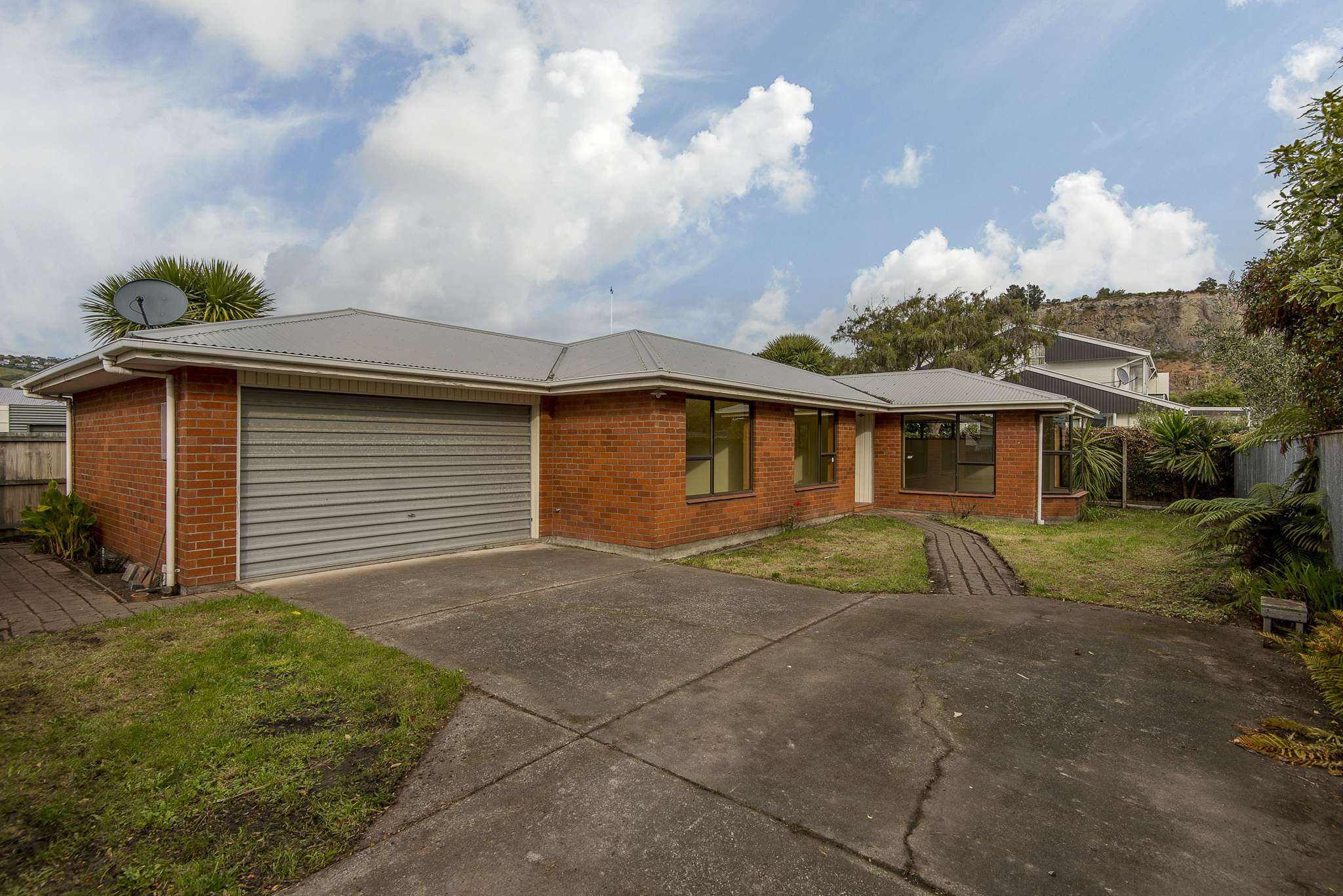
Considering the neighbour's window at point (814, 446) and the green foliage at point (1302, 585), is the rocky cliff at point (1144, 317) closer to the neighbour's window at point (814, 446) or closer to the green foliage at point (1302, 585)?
the neighbour's window at point (814, 446)

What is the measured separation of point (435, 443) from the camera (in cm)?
816

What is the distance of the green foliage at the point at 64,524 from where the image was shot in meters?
7.99

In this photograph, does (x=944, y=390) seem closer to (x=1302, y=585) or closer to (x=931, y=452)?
(x=931, y=452)

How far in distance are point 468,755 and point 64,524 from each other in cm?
886

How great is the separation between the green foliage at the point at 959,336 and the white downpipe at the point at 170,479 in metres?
36.5

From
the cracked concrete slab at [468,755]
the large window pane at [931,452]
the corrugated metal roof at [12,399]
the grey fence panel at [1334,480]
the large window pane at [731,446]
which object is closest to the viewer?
the cracked concrete slab at [468,755]

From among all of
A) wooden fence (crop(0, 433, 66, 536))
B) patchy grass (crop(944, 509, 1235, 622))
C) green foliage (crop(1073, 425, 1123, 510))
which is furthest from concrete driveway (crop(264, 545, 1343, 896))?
green foliage (crop(1073, 425, 1123, 510))

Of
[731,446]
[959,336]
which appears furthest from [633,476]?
[959,336]

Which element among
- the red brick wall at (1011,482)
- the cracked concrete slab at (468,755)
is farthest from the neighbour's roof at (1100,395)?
the cracked concrete slab at (468,755)

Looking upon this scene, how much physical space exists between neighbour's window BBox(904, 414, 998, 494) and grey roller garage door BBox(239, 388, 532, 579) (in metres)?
9.21

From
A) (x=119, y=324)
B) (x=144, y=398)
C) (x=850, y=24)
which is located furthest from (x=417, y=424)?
(x=850, y=24)

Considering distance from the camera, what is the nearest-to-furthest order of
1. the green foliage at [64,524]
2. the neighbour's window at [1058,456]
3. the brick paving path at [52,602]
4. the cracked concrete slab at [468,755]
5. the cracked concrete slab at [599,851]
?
the cracked concrete slab at [599,851], the cracked concrete slab at [468,755], the brick paving path at [52,602], the green foliage at [64,524], the neighbour's window at [1058,456]

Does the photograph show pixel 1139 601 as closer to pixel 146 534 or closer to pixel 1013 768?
pixel 1013 768

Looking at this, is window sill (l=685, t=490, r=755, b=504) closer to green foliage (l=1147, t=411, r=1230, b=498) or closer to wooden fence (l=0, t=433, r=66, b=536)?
wooden fence (l=0, t=433, r=66, b=536)
